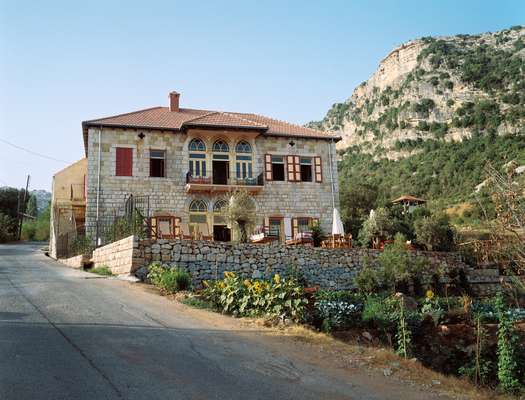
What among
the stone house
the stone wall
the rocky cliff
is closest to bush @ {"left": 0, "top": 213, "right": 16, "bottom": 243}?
the stone house

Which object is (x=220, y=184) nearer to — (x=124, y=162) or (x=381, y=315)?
(x=124, y=162)

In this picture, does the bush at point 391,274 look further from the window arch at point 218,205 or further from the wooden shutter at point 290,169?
the window arch at point 218,205

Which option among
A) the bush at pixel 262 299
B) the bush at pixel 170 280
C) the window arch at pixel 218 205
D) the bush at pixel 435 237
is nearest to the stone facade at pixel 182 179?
the window arch at pixel 218 205

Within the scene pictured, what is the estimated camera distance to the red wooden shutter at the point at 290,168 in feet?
87.7

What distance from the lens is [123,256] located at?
16.7 meters

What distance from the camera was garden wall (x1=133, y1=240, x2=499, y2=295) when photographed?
55.4ft

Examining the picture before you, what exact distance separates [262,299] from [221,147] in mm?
16323

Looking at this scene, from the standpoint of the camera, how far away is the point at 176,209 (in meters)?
25.2

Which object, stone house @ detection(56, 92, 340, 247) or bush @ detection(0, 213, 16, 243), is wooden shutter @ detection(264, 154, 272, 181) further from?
bush @ detection(0, 213, 16, 243)

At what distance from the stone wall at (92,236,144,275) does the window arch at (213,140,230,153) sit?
30.1ft

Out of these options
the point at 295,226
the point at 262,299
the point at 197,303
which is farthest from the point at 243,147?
the point at 262,299

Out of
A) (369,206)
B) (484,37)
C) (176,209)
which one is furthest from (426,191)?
(484,37)

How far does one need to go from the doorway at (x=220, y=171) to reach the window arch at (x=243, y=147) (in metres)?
0.94

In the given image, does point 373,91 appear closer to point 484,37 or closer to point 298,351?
point 484,37
